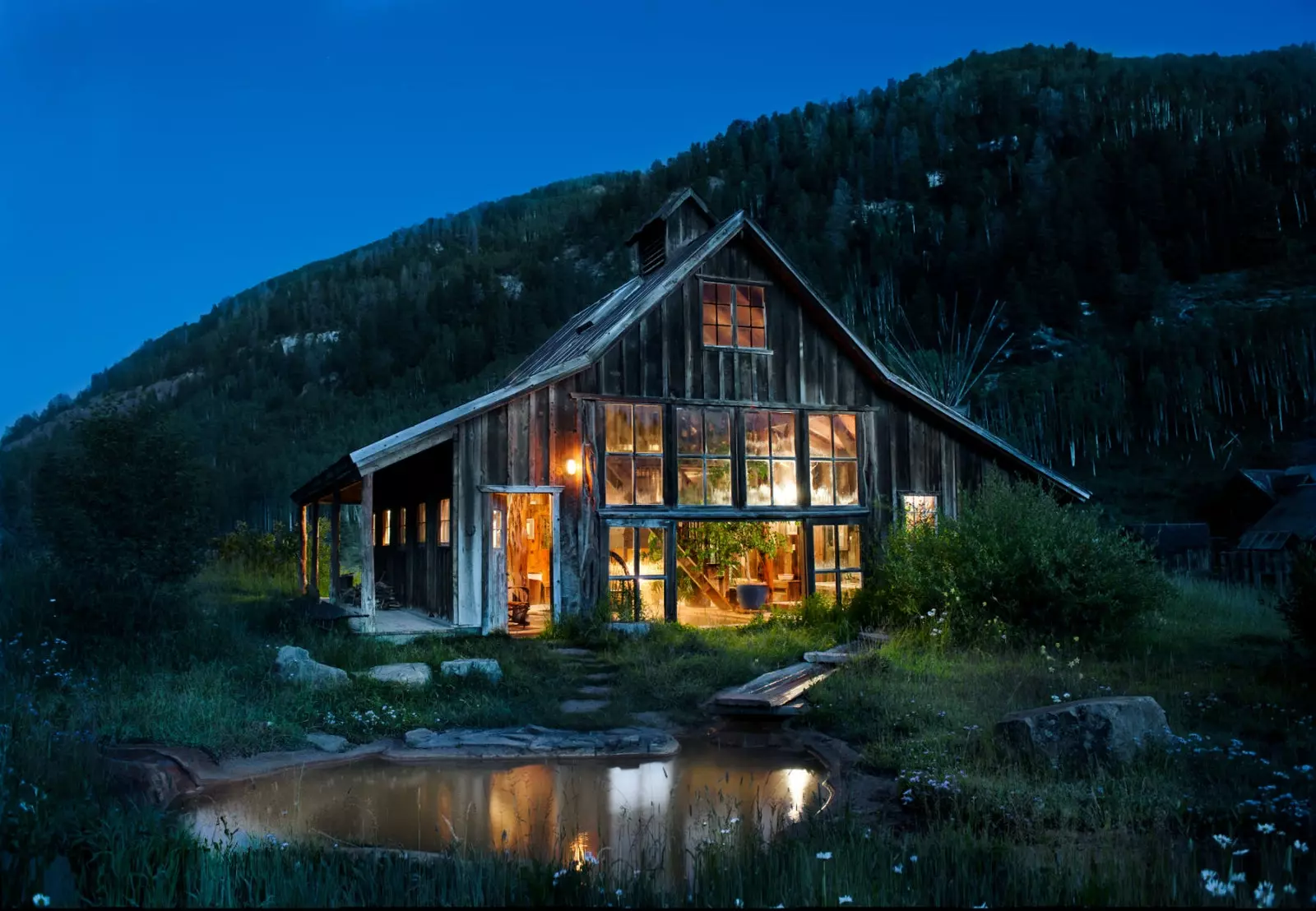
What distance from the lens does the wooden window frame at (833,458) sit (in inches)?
743

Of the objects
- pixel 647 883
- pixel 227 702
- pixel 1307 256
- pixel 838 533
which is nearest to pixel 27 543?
pixel 227 702

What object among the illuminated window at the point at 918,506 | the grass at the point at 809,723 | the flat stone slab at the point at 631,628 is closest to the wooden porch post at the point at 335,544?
the grass at the point at 809,723

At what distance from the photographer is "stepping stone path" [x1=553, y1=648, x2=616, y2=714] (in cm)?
1075

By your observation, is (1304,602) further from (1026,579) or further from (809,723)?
(809,723)

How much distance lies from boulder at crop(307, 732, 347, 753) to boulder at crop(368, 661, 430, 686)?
5.49ft

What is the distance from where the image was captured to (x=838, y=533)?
18.9 meters

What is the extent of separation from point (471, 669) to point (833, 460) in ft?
33.0

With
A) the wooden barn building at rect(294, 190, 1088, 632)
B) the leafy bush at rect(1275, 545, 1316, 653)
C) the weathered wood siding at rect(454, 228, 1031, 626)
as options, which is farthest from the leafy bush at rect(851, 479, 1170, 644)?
the weathered wood siding at rect(454, 228, 1031, 626)

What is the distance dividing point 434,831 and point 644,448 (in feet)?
38.1

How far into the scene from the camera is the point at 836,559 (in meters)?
18.8

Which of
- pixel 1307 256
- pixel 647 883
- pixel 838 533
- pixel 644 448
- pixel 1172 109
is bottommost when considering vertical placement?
pixel 647 883

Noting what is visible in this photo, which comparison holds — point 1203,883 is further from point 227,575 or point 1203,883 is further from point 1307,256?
point 1307,256

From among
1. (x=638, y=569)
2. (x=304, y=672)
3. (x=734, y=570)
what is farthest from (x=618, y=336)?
(x=304, y=672)

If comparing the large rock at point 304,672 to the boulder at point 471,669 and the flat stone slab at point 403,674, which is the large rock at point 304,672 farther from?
the boulder at point 471,669
